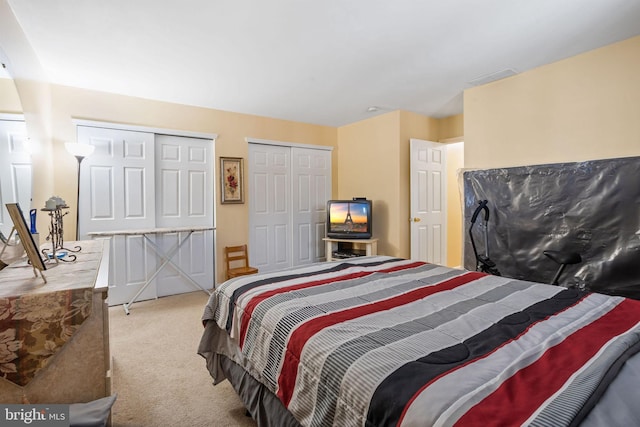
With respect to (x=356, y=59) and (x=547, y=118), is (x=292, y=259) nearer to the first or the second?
(x=356, y=59)

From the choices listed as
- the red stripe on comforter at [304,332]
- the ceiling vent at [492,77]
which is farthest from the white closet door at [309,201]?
the red stripe on comforter at [304,332]

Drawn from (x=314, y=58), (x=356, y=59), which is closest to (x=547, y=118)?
(x=356, y=59)

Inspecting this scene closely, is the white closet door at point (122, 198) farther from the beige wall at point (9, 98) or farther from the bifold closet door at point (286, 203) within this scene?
the beige wall at point (9, 98)

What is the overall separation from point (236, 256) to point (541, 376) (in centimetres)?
393

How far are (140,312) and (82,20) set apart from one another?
9.07ft

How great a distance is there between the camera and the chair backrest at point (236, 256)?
425cm

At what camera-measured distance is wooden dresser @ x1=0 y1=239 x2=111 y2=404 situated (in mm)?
1069

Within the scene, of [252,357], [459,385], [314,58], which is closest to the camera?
[459,385]

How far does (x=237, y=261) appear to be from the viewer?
4473 millimetres

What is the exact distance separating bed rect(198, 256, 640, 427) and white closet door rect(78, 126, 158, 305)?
7.96 feet

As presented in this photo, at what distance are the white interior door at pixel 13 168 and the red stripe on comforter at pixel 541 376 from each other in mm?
2234

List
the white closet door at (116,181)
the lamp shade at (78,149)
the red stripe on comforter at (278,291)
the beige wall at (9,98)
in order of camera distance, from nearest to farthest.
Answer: the red stripe on comforter at (278,291) → the beige wall at (9,98) → the lamp shade at (78,149) → the white closet door at (116,181)

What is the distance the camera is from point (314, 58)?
2770 millimetres

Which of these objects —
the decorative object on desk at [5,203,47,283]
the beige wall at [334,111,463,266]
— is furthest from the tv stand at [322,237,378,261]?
the decorative object on desk at [5,203,47,283]
